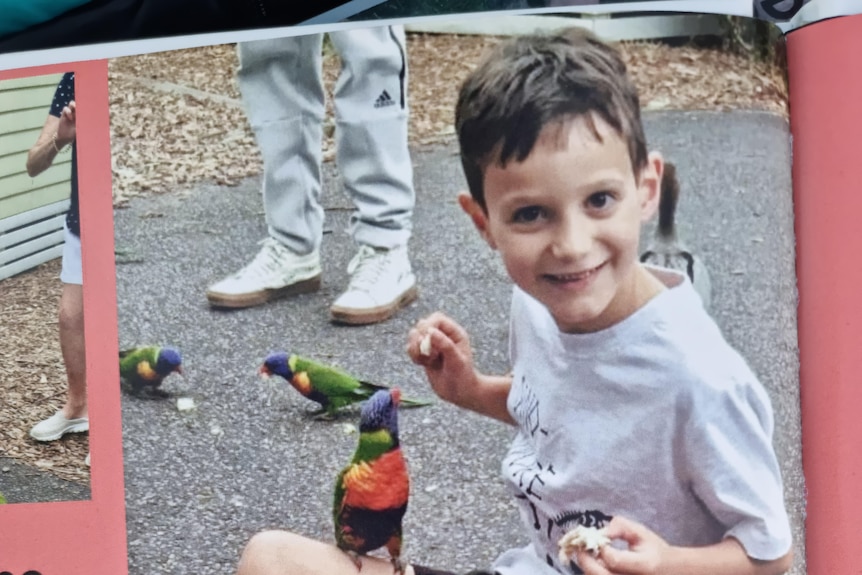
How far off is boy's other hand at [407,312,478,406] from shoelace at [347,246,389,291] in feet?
0.21

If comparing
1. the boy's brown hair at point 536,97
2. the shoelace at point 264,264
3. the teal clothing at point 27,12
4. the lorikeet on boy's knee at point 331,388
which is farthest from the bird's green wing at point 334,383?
the teal clothing at point 27,12

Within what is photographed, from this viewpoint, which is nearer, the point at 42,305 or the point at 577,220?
the point at 577,220

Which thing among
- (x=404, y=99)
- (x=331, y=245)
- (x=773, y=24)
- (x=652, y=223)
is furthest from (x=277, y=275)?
(x=773, y=24)

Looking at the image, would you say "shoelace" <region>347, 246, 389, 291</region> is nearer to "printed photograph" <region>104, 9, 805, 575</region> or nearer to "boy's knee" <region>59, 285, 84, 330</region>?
"printed photograph" <region>104, 9, 805, 575</region>

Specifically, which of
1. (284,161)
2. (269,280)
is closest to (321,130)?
(284,161)

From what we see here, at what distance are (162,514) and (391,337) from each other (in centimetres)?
28

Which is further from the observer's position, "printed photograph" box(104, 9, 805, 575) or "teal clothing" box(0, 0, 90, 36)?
"teal clothing" box(0, 0, 90, 36)

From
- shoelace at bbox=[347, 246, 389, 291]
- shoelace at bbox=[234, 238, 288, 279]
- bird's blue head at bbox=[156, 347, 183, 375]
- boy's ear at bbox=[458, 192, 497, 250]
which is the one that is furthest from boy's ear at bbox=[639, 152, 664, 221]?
bird's blue head at bbox=[156, 347, 183, 375]

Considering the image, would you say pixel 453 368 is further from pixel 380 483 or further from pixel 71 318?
pixel 71 318

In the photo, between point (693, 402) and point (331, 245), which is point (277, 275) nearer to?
point (331, 245)

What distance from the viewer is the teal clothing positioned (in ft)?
2.82

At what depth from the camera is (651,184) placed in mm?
765

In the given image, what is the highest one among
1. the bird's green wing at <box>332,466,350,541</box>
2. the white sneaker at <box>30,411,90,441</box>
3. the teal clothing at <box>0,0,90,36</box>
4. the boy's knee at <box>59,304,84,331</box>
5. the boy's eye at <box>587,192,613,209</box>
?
the teal clothing at <box>0,0,90,36</box>

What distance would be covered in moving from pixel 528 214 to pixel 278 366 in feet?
0.93
